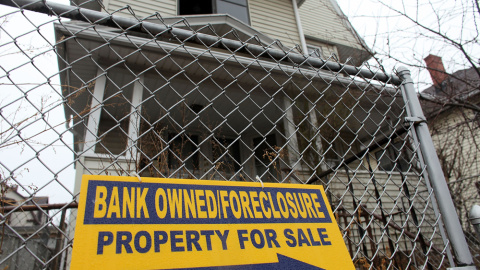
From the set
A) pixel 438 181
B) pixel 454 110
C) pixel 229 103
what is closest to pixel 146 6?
pixel 229 103

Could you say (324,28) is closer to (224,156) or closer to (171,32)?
(224,156)

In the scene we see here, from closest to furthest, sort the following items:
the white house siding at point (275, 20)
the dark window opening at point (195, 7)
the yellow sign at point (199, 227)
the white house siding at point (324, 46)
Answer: the yellow sign at point (199, 227) → the dark window opening at point (195, 7) → the white house siding at point (275, 20) → the white house siding at point (324, 46)

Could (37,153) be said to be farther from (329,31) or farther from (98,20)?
(329,31)

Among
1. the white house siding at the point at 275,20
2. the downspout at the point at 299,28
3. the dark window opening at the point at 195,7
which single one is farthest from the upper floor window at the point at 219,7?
the downspout at the point at 299,28

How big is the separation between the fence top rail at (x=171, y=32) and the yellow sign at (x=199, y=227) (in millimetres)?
723

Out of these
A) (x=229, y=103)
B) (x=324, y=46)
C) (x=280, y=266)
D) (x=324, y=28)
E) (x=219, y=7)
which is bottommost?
(x=280, y=266)

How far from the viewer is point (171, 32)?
1390mm

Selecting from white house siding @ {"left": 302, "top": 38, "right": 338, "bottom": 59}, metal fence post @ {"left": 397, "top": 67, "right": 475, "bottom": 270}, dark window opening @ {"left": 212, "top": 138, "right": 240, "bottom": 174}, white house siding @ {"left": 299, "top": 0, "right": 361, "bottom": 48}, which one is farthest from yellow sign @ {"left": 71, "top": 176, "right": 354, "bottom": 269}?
white house siding @ {"left": 299, "top": 0, "right": 361, "bottom": 48}

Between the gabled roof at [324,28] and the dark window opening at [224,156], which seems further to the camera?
the gabled roof at [324,28]

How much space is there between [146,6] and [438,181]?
22.9 ft

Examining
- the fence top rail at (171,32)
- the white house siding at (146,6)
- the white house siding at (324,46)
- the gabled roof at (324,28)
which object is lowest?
the fence top rail at (171,32)

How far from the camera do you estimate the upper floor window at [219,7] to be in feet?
25.7

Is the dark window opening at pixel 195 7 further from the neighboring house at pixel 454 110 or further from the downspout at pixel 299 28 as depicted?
the neighboring house at pixel 454 110

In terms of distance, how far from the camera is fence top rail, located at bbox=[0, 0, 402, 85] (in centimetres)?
117
